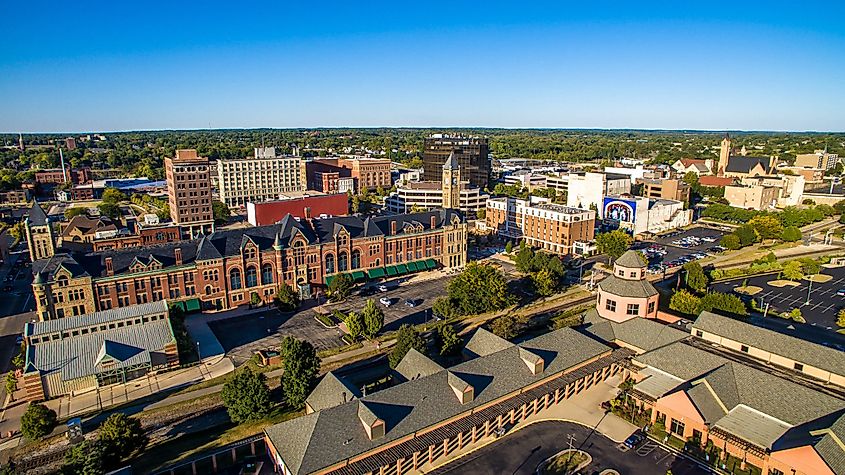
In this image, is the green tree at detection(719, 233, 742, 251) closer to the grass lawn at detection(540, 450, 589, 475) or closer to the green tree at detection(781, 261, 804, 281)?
the green tree at detection(781, 261, 804, 281)

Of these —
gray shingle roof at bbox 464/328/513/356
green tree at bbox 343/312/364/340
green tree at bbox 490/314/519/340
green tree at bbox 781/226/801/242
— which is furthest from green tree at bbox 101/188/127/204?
green tree at bbox 781/226/801/242

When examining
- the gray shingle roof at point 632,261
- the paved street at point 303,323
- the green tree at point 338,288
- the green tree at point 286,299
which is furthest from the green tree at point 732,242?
the green tree at point 286,299

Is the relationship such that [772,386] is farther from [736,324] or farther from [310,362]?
[310,362]

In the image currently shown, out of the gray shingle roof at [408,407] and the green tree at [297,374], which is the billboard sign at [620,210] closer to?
the gray shingle roof at [408,407]

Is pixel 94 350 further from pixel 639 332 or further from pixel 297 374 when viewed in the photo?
pixel 639 332

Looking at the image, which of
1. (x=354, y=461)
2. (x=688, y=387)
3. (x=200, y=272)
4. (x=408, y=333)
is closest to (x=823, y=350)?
(x=688, y=387)

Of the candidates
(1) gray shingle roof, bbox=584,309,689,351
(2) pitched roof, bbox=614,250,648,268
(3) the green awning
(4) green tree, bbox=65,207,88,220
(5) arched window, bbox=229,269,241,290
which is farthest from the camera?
(4) green tree, bbox=65,207,88,220

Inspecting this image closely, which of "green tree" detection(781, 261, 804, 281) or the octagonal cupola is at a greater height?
the octagonal cupola
